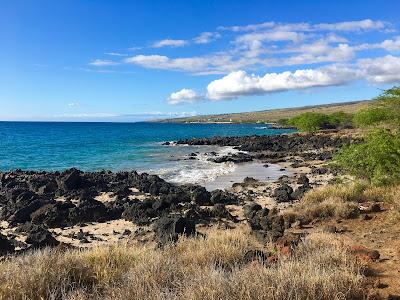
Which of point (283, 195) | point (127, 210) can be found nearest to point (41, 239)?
point (127, 210)

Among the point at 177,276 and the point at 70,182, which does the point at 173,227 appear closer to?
the point at 177,276

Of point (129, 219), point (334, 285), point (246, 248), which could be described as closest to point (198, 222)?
point (129, 219)

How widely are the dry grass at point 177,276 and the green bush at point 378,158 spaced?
8.85m

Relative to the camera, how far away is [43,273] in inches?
267

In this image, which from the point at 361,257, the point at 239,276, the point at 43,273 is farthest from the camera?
the point at 361,257

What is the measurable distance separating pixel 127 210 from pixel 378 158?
10.7 m

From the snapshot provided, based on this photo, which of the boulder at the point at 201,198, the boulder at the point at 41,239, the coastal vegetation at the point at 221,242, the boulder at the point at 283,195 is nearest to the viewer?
the coastal vegetation at the point at 221,242

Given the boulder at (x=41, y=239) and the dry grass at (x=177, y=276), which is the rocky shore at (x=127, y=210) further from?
the dry grass at (x=177, y=276)

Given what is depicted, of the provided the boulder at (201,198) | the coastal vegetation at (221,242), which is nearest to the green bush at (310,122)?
the coastal vegetation at (221,242)

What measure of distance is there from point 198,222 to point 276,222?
4138 millimetres

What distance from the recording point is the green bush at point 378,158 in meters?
16.1

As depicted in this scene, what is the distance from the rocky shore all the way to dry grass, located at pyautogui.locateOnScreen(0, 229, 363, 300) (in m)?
2.65

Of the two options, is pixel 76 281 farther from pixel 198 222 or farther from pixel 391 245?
pixel 198 222

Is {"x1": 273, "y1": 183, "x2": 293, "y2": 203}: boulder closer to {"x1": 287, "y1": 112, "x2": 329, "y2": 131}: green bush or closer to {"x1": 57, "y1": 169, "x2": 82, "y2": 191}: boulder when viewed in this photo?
{"x1": 57, "y1": 169, "x2": 82, "y2": 191}: boulder
